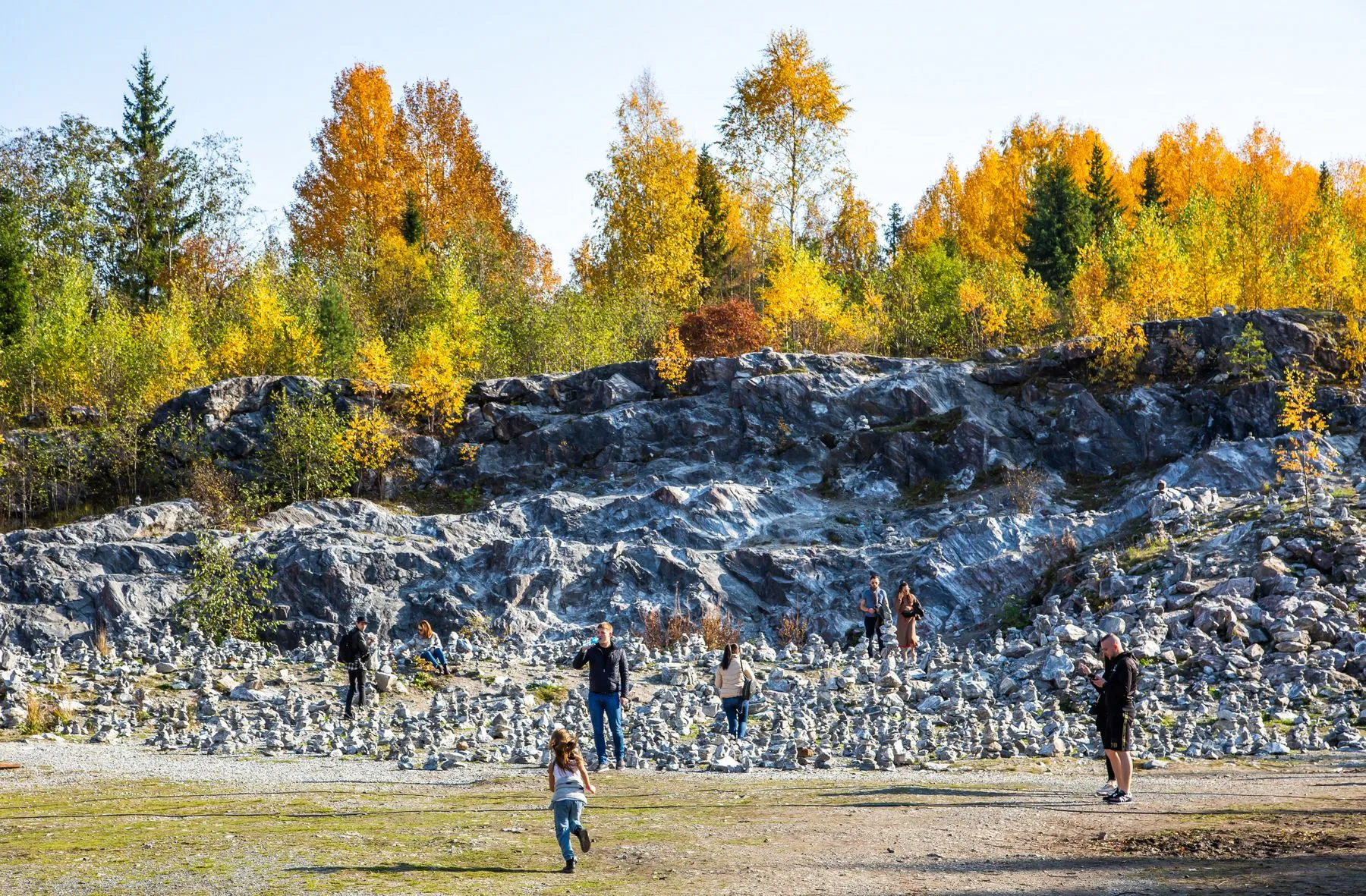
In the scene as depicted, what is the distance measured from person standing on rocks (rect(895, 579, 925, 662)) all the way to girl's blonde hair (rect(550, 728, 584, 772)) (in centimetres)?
1555

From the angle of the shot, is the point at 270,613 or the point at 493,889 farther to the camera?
the point at 270,613

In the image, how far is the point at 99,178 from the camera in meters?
64.0

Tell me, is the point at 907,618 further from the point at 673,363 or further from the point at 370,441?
the point at 370,441

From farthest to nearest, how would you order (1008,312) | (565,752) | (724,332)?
(1008,312)
(724,332)
(565,752)

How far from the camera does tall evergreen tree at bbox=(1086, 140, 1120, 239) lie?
6309cm

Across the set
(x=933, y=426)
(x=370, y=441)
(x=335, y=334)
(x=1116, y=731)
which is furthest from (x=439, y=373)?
(x=1116, y=731)

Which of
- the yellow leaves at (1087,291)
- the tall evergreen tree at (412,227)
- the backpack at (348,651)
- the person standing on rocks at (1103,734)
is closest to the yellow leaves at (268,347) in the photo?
the tall evergreen tree at (412,227)

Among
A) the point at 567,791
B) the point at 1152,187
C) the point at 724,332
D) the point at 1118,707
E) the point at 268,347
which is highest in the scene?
the point at 1152,187

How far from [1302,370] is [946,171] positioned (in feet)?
169

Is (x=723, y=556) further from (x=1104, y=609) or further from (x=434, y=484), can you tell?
(x=434, y=484)

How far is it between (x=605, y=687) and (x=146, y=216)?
58.0 m

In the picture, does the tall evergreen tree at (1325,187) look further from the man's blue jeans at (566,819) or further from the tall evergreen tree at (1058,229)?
the man's blue jeans at (566,819)

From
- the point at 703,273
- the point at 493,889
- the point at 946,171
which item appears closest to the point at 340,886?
the point at 493,889

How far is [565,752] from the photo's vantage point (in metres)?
10.4
